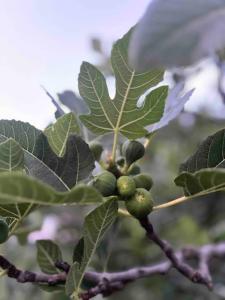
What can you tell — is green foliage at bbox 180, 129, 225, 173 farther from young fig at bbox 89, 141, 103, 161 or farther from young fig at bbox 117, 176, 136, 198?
young fig at bbox 89, 141, 103, 161

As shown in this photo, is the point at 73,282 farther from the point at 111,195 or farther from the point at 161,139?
the point at 161,139

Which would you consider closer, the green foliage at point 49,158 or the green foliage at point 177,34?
the green foliage at point 177,34

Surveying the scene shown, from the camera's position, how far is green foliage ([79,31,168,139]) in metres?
0.93

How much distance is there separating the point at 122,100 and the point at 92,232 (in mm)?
244

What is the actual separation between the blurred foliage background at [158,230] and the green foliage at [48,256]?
0.96ft

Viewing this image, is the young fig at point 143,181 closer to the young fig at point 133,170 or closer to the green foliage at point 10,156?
the young fig at point 133,170

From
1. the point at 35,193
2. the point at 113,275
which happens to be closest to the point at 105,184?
the point at 35,193

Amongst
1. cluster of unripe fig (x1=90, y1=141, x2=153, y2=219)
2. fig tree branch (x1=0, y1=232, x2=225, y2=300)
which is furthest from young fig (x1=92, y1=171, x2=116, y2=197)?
fig tree branch (x1=0, y1=232, x2=225, y2=300)

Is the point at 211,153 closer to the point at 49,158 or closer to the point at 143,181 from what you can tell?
the point at 143,181

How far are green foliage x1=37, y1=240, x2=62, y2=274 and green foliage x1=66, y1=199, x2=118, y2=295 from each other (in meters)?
0.15

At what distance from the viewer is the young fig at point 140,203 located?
0.89 m

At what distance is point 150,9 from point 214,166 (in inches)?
15.6

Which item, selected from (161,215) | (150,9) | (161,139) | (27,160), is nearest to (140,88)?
(27,160)

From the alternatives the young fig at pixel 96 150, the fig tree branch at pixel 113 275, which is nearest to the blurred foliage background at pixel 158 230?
the fig tree branch at pixel 113 275
